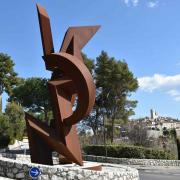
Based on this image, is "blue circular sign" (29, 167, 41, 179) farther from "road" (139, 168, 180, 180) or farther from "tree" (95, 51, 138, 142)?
"tree" (95, 51, 138, 142)

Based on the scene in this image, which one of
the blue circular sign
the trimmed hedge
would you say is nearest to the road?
the trimmed hedge

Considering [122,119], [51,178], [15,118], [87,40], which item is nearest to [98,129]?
[122,119]

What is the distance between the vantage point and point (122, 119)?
50.2 m

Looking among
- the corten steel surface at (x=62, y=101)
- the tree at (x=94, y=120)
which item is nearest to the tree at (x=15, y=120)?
the tree at (x=94, y=120)

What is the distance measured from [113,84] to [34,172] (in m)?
34.2

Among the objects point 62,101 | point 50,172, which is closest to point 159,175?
point 62,101

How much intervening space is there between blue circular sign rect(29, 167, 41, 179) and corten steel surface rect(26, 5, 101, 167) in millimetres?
2332

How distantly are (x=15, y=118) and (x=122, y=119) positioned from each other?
1471 centimetres

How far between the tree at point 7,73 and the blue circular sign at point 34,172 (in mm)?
44871

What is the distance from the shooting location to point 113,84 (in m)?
46.5

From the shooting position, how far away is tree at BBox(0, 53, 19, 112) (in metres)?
56.5

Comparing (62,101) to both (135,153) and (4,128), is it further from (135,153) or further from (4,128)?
(4,128)

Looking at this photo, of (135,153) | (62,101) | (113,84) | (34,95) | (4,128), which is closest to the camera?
(62,101)

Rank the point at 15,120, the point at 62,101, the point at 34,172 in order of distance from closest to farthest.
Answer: the point at 34,172
the point at 62,101
the point at 15,120
